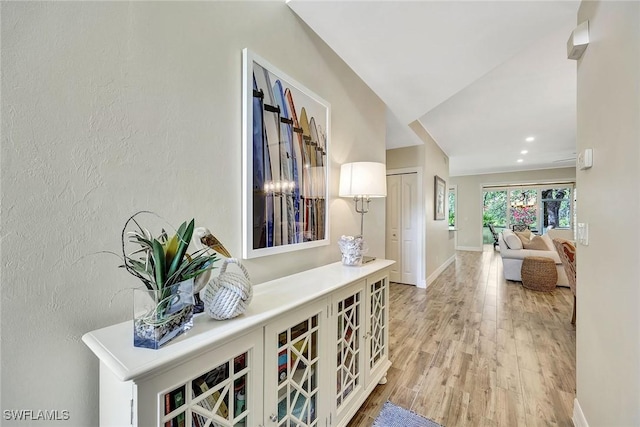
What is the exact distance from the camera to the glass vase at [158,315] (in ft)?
2.30

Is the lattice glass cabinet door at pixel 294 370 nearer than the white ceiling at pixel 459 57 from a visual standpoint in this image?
Yes

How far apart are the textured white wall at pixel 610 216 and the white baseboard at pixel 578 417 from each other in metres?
0.04

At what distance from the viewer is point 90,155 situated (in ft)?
2.65

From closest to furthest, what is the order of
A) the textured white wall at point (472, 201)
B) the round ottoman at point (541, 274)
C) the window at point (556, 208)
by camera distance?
the round ottoman at point (541, 274) → the window at point (556, 208) → the textured white wall at point (472, 201)

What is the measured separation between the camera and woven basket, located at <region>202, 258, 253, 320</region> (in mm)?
868

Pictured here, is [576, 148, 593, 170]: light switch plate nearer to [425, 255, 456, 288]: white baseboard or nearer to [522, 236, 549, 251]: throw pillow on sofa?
[425, 255, 456, 288]: white baseboard

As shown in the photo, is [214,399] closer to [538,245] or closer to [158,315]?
[158,315]

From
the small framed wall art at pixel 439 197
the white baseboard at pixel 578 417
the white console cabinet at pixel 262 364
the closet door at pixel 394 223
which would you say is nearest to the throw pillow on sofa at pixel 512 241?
the small framed wall art at pixel 439 197

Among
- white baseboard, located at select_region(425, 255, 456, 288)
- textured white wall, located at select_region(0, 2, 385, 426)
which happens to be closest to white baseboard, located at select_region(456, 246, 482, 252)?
white baseboard, located at select_region(425, 255, 456, 288)

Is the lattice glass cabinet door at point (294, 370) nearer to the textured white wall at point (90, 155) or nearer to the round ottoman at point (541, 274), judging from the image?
the textured white wall at point (90, 155)

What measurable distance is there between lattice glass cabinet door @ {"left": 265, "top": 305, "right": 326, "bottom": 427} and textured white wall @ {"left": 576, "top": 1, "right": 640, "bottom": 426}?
3.80 feet

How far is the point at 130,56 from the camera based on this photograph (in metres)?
0.89

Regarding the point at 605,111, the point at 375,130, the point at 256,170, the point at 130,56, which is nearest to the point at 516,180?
the point at 375,130

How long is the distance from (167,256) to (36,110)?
531 millimetres
